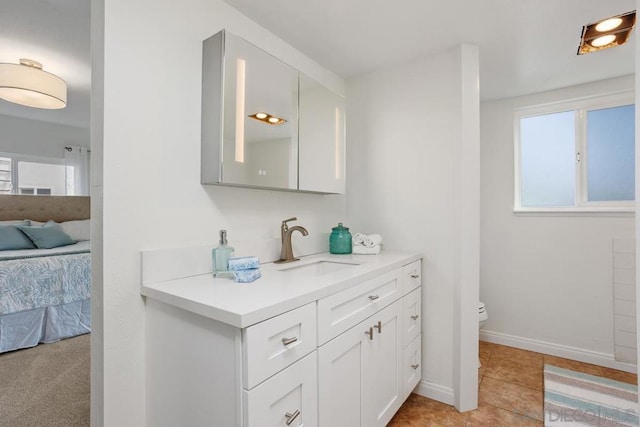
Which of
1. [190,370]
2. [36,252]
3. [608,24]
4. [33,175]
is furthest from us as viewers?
[33,175]

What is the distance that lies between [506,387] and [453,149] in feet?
5.30

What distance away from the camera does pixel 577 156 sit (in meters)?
2.50

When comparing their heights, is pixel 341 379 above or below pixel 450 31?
below

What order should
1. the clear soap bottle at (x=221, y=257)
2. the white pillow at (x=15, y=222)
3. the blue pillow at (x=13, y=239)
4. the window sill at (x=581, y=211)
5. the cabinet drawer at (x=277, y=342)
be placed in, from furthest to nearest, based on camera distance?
1. the white pillow at (x=15, y=222)
2. the blue pillow at (x=13, y=239)
3. the window sill at (x=581, y=211)
4. the clear soap bottle at (x=221, y=257)
5. the cabinet drawer at (x=277, y=342)

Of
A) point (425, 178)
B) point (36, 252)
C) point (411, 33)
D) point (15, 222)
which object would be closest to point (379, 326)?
point (425, 178)

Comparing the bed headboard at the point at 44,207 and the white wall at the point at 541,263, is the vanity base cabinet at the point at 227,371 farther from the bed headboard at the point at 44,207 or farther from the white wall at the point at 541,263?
the bed headboard at the point at 44,207

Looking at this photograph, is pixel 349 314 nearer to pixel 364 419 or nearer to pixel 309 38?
pixel 364 419

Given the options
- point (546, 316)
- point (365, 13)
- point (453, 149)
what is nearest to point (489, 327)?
point (546, 316)

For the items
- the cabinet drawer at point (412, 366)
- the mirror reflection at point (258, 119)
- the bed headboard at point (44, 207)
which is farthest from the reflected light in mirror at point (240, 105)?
the bed headboard at point (44, 207)

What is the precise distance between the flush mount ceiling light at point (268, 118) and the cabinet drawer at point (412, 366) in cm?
144

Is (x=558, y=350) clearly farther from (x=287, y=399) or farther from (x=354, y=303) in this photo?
(x=287, y=399)

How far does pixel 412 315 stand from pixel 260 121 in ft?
4.64

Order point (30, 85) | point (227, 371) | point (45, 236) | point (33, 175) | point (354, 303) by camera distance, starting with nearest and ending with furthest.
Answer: point (227, 371) < point (354, 303) < point (30, 85) < point (45, 236) < point (33, 175)

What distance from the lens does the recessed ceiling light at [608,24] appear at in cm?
162
